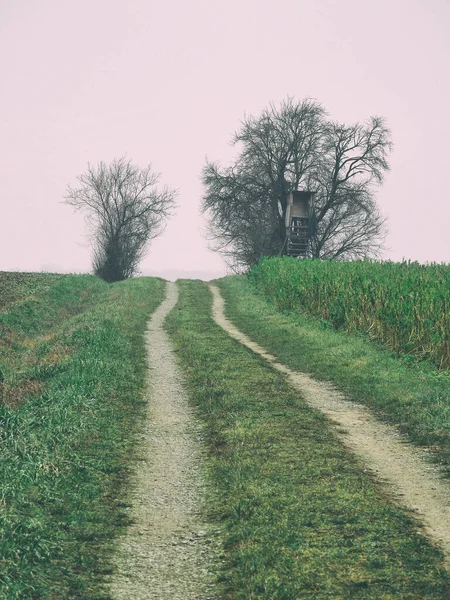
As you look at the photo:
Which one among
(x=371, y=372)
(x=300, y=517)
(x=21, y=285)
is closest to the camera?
(x=300, y=517)

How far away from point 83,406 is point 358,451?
495 centimetres

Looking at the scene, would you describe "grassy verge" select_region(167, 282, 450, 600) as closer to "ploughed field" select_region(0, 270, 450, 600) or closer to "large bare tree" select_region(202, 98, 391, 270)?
"ploughed field" select_region(0, 270, 450, 600)

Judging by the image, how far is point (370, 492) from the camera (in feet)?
26.8

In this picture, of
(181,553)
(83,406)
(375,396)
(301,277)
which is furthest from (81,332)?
(181,553)

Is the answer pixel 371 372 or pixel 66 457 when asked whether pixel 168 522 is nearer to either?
pixel 66 457

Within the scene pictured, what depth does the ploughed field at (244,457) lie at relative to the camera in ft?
20.7

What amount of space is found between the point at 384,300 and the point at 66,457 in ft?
42.2

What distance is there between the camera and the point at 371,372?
15.5 m

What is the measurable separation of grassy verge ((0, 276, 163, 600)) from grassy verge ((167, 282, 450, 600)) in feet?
4.45

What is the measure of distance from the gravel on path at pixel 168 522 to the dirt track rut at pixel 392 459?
239 cm

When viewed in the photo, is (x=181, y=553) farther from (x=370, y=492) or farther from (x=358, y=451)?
(x=358, y=451)

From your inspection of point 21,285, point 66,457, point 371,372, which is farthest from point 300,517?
point 21,285

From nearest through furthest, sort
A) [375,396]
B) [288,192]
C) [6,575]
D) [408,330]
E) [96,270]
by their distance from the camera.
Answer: [6,575] < [375,396] < [408,330] < [288,192] < [96,270]

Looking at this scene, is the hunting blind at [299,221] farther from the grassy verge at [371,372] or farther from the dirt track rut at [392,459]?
the dirt track rut at [392,459]
